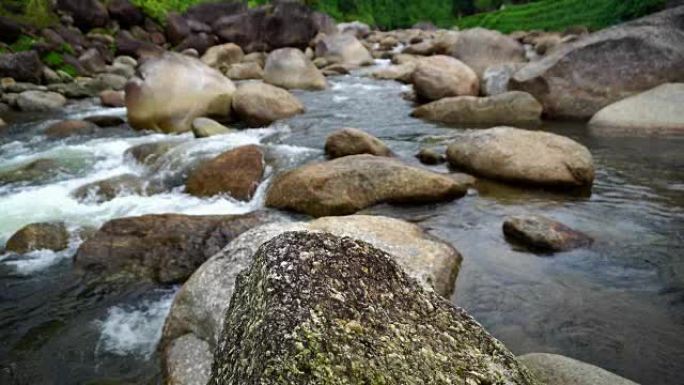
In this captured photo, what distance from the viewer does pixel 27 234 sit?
6453 mm

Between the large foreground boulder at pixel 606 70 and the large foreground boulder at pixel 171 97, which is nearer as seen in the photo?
the large foreground boulder at pixel 606 70

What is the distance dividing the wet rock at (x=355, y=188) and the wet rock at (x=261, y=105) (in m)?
5.54

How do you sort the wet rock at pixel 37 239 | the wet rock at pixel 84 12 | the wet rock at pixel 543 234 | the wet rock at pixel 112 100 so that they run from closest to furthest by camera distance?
the wet rock at pixel 543 234
the wet rock at pixel 37 239
the wet rock at pixel 112 100
the wet rock at pixel 84 12

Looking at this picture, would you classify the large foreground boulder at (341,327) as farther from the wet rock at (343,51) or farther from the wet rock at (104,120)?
the wet rock at (343,51)

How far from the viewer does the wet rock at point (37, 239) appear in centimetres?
637

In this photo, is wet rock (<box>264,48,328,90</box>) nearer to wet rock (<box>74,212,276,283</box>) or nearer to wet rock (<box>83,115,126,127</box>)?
wet rock (<box>83,115,126,127</box>)

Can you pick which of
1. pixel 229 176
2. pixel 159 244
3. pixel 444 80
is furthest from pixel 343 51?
pixel 159 244

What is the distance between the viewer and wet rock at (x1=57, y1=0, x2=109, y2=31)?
26341mm

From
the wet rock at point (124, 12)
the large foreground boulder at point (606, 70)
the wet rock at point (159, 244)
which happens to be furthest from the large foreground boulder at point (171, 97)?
the wet rock at point (124, 12)

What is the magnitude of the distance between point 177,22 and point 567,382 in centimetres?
3193

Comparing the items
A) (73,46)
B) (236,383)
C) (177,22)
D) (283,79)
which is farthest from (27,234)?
(177,22)

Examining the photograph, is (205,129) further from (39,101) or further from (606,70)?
(606,70)

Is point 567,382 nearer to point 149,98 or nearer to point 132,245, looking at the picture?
point 132,245

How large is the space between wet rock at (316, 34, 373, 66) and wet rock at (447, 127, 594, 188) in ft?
60.0
